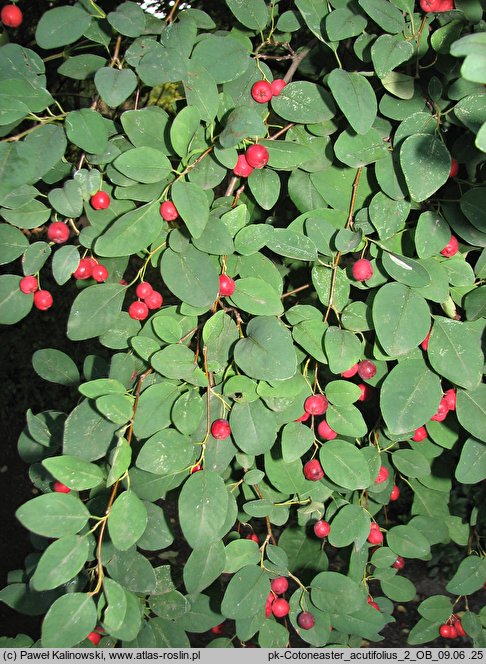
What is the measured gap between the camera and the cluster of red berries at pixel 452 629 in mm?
1217

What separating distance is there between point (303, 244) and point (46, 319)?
339 cm

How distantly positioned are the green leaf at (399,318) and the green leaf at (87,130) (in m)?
0.43

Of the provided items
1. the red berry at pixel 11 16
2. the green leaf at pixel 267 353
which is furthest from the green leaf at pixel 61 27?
the green leaf at pixel 267 353

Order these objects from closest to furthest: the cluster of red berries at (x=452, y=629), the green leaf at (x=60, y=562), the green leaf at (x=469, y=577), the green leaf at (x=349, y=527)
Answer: the green leaf at (x=60, y=562) < the green leaf at (x=349, y=527) < the green leaf at (x=469, y=577) < the cluster of red berries at (x=452, y=629)

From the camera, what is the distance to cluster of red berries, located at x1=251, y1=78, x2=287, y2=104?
0.83 m

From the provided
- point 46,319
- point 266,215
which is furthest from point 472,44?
point 46,319

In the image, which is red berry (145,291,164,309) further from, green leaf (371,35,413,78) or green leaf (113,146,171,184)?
green leaf (371,35,413,78)

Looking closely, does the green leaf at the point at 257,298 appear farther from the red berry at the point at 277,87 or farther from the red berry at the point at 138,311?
the red berry at the point at 277,87

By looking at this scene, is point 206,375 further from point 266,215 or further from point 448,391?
point 266,215

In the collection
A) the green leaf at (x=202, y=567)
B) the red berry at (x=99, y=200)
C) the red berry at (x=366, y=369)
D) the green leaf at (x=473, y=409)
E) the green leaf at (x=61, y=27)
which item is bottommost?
the green leaf at (x=202, y=567)

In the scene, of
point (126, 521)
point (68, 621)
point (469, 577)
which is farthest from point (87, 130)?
point (469, 577)

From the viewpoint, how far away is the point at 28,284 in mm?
894

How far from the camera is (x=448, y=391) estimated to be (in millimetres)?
918

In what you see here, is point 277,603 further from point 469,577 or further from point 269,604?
point 469,577
